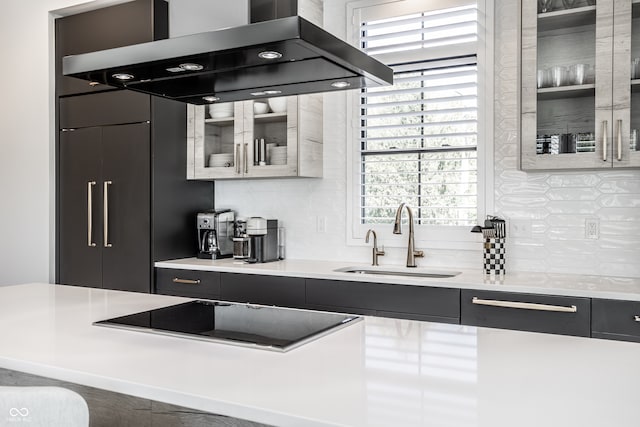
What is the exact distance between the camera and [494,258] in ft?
10.7

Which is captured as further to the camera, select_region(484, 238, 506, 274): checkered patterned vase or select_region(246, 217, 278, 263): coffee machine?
select_region(246, 217, 278, 263): coffee machine

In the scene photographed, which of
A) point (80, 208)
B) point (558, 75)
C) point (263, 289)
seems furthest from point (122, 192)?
point (558, 75)

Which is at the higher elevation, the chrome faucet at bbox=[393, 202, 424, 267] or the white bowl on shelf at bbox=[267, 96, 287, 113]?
the white bowl on shelf at bbox=[267, 96, 287, 113]

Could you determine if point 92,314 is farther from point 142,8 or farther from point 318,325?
point 142,8

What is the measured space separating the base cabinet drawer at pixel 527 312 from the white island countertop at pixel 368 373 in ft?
3.25

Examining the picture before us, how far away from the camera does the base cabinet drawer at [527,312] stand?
2634 mm

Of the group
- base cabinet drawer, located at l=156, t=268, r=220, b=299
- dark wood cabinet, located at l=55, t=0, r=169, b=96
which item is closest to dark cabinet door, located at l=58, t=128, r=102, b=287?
dark wood cabinet, located at l=55, t=0, r=169, b=96

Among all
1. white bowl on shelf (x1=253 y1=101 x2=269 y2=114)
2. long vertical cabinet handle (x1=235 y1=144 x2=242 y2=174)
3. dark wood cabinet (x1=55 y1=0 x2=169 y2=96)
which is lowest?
long vertical cabinet handle (x1=235 y1=144 x2=242 y2=174)

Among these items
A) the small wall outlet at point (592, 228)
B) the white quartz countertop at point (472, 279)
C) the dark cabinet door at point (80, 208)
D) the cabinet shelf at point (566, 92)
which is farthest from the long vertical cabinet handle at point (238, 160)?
the small wall outlet at point (592, 228)

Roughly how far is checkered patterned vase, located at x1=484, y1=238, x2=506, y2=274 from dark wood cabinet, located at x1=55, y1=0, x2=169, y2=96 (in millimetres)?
2528

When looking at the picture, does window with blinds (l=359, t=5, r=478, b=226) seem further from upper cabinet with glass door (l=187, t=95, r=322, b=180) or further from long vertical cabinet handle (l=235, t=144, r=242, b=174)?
long vertical cabinet handle (l=235, t=144, r=242, b=174)

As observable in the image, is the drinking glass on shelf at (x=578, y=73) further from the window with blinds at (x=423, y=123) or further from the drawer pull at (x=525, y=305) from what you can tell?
the drawer pull at (x=525, y=305)

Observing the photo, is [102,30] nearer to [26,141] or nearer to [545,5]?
[26,141]

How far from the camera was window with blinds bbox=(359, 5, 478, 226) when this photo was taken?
356 centimetres
